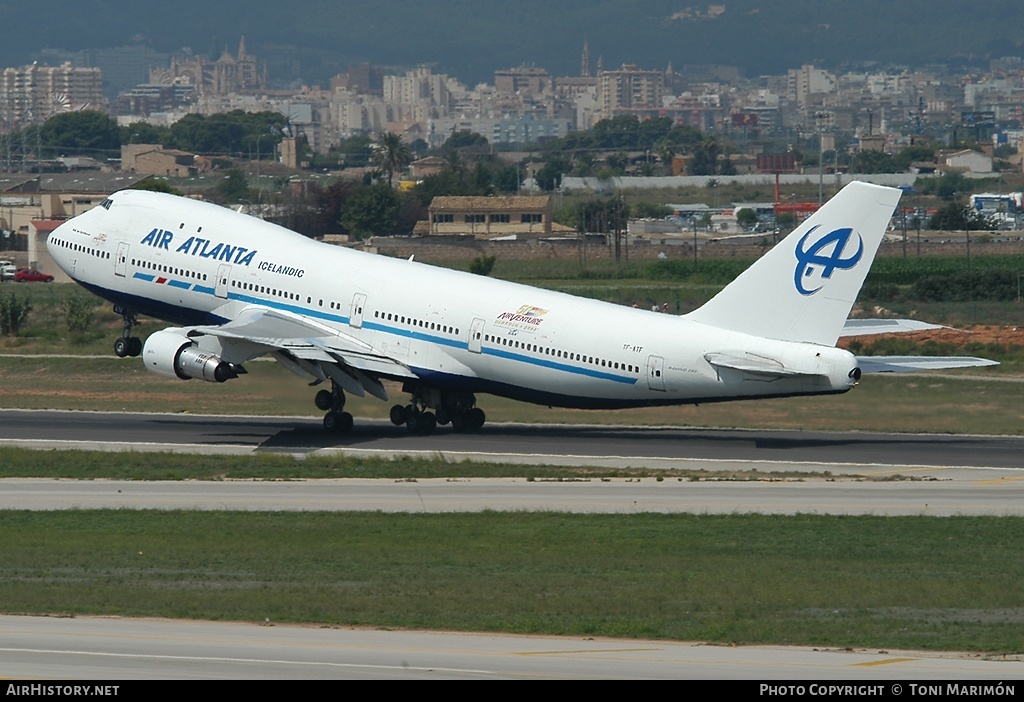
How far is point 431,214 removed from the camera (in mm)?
170875

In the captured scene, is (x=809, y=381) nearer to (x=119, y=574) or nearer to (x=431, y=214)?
(x=119, y=574)

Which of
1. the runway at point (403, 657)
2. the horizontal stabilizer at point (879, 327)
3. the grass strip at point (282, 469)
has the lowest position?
the grass strip at point (282, 469)

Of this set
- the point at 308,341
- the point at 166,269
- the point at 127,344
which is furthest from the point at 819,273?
the point at 127,344

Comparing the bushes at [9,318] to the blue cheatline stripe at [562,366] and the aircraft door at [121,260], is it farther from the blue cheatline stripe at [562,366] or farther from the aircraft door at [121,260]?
the blue cheatline stripe at [562,366]

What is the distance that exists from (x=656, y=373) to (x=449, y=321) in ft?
25.5

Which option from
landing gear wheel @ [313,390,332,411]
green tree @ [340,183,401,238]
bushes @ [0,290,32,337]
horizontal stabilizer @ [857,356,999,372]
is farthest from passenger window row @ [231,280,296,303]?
green tree @ [340,183,401,238]

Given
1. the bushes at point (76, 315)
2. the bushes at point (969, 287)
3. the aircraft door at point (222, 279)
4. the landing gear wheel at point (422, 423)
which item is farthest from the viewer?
the bushes at point (969, 287)

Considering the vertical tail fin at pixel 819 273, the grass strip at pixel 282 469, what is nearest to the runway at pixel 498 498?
the grass strip at pixel 282 469

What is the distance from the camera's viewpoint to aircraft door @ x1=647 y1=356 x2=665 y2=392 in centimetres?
4919

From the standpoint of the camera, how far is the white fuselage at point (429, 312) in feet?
160

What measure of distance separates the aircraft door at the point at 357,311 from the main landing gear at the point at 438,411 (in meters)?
2.79

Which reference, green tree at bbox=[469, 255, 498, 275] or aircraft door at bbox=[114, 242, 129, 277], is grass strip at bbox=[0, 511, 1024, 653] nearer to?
aircraft door at bbox=[114, 242, 129, 277]

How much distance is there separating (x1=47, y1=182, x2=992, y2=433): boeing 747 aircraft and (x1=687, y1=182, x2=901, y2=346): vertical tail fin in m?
0.04
